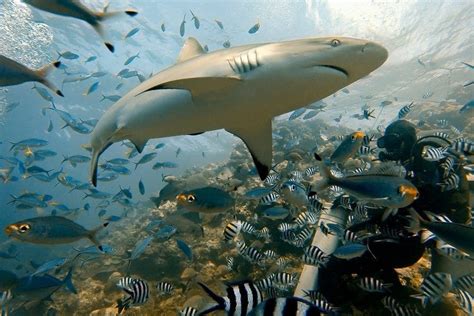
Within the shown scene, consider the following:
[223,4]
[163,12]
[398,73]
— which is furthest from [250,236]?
[398,73]

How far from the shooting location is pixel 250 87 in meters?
2.66

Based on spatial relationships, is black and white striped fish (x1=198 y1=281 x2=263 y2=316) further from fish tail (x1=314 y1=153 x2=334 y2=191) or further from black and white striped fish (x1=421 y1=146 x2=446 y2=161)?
black and white striped fish (x1=421 y1=146 x2=446 y2=161)

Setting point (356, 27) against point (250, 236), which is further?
point (356, 27)

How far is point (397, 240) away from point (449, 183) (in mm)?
1323

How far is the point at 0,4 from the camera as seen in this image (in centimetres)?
2647

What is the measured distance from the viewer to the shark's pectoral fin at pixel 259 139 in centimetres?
350

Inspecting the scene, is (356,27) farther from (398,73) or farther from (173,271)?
(173,271)

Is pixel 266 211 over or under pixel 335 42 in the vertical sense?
under

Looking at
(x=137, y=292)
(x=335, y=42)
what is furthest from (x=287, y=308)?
(x=137, y=292)

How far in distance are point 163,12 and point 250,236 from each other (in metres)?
28.8

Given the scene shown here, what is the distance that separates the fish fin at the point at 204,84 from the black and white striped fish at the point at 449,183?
143 inches

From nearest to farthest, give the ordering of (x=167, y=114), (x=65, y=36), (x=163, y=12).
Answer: (x=167, y=114) → (x=163, y=12) → (x=65, y=36)

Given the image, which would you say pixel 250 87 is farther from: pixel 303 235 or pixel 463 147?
→ pixel 463 147

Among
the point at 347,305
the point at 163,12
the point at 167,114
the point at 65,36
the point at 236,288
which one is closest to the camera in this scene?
the point at 236,288
